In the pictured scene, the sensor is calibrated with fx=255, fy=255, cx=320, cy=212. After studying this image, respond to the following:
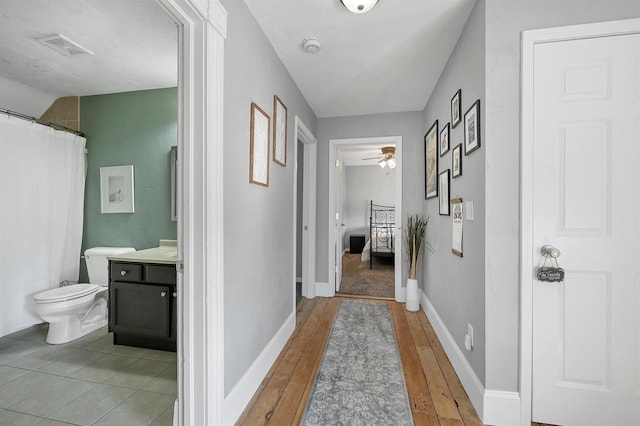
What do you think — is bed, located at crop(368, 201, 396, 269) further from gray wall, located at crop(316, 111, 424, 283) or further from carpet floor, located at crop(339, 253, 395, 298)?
gray wall, located at crop(316, 111, 424, 283)

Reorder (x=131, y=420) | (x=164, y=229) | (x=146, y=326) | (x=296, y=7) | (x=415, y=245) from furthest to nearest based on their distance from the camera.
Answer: (x=415, y=245) < (x=164, y=229) < (x=146, y=326) < (x=296, y=7) < (x=131, y=420)

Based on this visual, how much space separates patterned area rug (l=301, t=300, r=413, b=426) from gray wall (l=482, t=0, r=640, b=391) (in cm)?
55

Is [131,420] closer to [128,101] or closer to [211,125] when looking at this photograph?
[211,125]

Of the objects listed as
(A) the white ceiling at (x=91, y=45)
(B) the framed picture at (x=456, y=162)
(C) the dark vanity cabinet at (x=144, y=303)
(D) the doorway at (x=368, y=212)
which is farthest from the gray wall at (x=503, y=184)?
(D) the doorway at (x=368, y=212)

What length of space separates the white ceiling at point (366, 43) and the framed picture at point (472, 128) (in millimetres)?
611

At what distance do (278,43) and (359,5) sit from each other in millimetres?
678

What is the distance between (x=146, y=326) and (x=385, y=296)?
271 centimetres

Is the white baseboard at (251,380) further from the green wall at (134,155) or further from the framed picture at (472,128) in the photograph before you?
the framed picture at (472,128)

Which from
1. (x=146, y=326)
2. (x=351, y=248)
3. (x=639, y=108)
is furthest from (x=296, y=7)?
(x=351, y=248)

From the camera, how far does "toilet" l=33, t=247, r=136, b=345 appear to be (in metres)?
2.08

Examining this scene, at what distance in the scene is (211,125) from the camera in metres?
1.18

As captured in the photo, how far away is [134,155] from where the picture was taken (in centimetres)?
265

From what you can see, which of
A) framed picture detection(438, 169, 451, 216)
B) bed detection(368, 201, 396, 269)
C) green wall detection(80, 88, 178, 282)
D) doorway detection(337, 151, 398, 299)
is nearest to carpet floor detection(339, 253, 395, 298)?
doorway detection(337, 151, 398, 299)

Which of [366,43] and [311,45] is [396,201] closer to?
[366,43]
